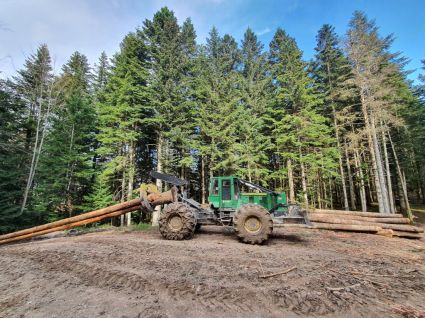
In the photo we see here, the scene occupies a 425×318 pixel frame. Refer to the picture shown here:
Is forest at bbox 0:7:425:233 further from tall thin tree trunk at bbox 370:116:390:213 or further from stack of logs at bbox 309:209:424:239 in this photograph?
stack of logs at bbox 309:209:424:239

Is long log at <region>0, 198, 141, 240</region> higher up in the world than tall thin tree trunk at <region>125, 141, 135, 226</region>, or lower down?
lower down

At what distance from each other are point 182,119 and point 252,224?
1040cm

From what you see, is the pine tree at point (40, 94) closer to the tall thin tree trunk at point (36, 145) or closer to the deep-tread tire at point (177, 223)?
the tall thin tree trunk at point (36, 145)

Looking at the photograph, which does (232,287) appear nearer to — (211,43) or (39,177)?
(39,177)

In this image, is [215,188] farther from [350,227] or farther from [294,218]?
[350,227]

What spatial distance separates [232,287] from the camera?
11.0 ft

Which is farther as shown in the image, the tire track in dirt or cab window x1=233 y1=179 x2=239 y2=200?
cab window x1=233 y1=179 x2=239 y2=200

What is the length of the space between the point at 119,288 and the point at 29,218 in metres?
13.9

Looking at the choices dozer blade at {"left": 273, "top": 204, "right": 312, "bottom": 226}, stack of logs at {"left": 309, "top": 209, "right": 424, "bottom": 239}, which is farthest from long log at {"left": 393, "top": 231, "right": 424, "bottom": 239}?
dozer blade at {"left": 273, "top": 204, "right": 312, "bottom": 226}

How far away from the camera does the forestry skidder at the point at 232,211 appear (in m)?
6.50

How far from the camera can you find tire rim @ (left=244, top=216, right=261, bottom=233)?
6.55m

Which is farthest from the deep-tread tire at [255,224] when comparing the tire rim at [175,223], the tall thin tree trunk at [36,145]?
the tall thin tree trunk at [36,145]

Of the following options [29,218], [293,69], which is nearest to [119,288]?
[29,218]

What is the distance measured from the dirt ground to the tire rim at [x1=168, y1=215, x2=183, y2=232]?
3.73ft
